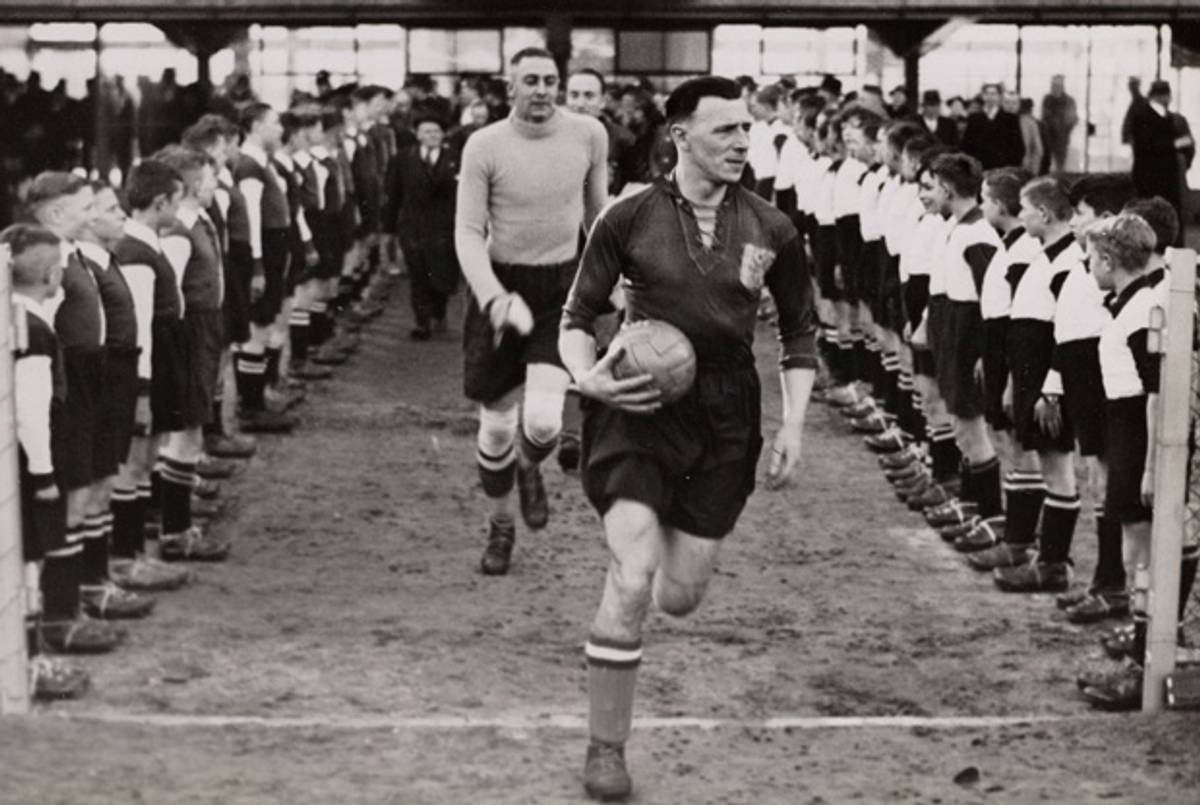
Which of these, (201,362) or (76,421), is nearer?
(76,421)

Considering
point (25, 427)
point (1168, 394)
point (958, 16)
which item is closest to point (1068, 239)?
point (1168, 394)

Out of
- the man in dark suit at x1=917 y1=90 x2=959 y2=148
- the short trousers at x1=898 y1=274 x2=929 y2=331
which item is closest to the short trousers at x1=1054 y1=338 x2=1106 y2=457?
the short trousers at x1=898 y1=274 x2=929 y2=331

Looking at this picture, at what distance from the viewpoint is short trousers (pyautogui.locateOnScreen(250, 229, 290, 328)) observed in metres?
16.0

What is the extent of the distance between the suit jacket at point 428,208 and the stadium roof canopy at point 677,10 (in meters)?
8.20

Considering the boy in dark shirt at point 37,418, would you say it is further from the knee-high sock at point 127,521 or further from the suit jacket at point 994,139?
the suit jacket at point 994,139

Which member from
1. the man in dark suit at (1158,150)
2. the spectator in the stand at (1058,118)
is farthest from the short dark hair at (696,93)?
the spectator in the stand at (1058,118)

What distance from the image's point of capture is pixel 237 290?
572 inches

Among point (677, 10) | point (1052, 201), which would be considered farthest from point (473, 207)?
point (677, 10)

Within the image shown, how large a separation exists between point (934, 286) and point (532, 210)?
255 cm

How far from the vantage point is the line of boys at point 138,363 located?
9.32 meters

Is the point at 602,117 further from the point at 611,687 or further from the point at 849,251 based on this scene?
the point at 611,687

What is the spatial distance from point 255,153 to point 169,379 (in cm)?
444

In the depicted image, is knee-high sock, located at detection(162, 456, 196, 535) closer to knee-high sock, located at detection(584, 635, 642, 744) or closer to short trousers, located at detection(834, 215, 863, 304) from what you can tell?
knee-high sock, located at detection(584, 635, 642, 744)

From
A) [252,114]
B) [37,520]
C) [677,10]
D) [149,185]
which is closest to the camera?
[37,520]
